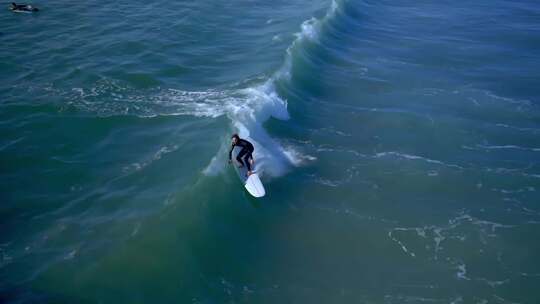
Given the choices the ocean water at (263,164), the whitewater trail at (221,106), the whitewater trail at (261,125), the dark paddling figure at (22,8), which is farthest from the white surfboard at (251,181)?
the dark paddling figure at (22,8)

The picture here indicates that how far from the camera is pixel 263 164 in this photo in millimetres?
22453

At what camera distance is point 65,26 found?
3584cm

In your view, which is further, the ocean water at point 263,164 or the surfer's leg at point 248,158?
the surfer's leg at point 248,158

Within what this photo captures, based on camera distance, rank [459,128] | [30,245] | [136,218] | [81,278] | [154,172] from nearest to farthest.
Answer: [81,278], [30,245], [136,218], [154,172], [459,128]

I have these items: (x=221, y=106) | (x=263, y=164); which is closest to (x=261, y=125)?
(x=221, y=106)

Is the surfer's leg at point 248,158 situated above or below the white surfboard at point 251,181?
above

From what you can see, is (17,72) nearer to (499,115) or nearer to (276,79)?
(276,79)

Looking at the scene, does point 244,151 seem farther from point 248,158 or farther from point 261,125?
point 261,125

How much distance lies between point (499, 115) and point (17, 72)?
2953cm

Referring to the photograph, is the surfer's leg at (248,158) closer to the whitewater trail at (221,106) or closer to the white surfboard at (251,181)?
the white surfboard at (251,181)

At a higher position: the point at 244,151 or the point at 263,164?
the point at 244,151

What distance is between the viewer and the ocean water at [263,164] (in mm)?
16734

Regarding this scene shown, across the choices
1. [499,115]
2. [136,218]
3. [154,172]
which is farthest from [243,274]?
[499,115]

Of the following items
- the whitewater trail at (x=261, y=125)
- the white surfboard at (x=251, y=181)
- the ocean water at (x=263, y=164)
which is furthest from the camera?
the whitewater trail at (x=261, y=125)
